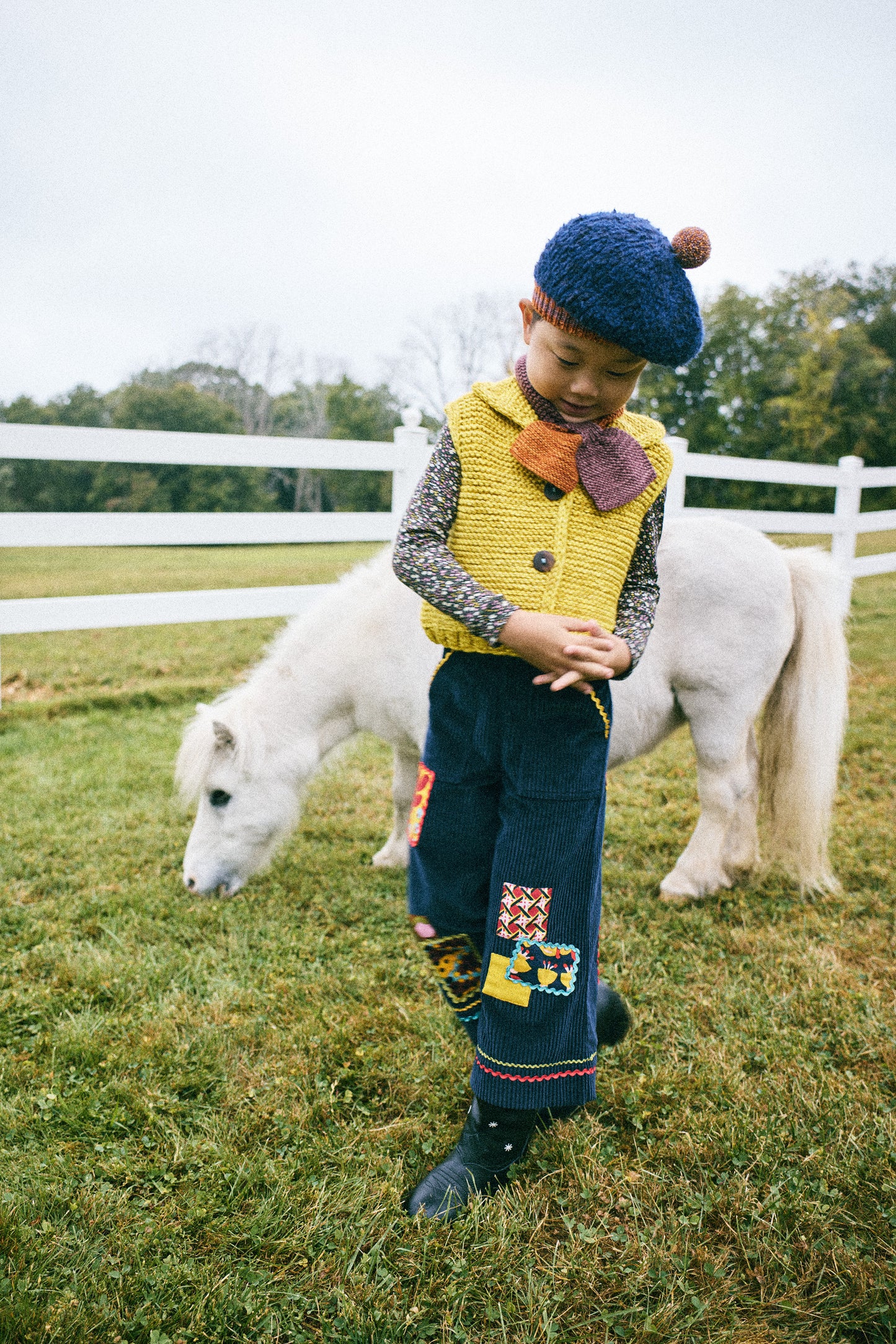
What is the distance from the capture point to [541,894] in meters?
1.52

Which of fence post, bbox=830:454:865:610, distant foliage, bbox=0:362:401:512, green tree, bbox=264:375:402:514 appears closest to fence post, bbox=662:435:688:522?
fence post, bbox=830:454:865:610

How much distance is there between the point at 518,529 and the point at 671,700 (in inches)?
64.0

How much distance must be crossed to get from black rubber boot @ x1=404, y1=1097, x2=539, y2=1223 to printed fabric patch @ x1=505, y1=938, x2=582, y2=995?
11.6 inches

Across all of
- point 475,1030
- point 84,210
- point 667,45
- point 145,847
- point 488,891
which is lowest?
point 145,847

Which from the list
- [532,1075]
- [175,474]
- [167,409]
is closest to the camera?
[532,1075]

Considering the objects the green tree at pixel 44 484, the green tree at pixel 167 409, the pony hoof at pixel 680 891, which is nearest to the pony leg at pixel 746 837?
the pony hoof at pixel 680 891

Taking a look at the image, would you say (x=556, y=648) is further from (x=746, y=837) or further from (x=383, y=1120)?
(x=746, y=837)

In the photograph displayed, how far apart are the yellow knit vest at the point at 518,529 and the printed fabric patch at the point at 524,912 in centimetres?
47

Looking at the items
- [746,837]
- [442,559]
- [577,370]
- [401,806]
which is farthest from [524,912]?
[746,837]

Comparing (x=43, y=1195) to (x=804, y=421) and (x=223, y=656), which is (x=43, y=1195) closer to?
(x=223, y=656)

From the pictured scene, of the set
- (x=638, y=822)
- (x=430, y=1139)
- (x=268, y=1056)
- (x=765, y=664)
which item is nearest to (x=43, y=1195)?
(x=268, y=1056)

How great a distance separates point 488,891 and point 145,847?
2.34 meters

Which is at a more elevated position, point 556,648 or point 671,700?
point 556,648

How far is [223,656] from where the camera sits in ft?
24.5
